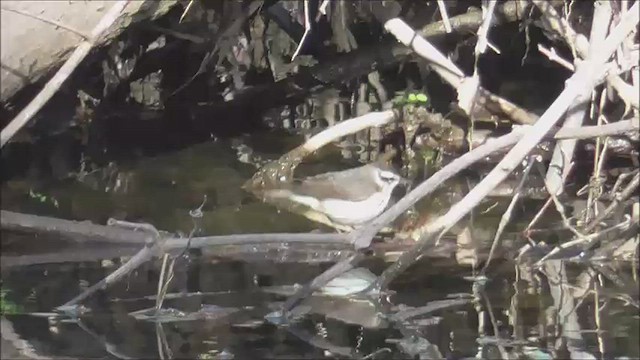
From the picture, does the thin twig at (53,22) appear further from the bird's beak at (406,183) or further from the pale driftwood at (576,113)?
the bird's beak at (406,183)

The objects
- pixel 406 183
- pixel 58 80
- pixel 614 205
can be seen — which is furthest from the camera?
pixel 406 183

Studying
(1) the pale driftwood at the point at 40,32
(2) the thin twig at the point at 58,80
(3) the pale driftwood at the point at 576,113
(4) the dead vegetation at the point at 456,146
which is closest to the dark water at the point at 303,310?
(4) the dead vegetation at the point at 456,146

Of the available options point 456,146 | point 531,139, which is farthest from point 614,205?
point 456,146

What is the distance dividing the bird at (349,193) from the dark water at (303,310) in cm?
25

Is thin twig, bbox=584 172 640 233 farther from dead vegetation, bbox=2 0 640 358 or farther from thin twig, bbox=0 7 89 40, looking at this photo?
thin twig, bbox=0 7 89 40

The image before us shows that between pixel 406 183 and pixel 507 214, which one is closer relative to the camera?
pixel 507 214

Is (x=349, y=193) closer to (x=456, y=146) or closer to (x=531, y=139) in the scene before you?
(x=456, y=146)

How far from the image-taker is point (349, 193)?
4.77 meters

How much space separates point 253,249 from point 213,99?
318 cm

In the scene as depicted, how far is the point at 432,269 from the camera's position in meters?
3.86

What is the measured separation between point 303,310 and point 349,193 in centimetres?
137

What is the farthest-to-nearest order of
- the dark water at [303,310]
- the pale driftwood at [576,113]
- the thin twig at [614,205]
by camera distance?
the thin twig at [614,205], the pale driftwood at [576,113], the dark water at [303,310]

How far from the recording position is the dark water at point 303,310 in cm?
314

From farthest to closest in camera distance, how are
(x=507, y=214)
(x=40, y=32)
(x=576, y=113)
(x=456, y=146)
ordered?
(x=456, y=146)
(x=576, y=113)
(x=507, y=214)
(x=40, y=32)
